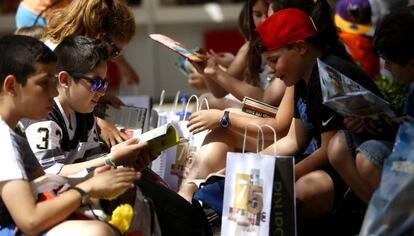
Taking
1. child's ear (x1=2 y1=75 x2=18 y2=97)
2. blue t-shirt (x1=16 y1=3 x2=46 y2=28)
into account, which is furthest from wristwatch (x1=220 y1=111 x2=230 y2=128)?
blue t-shirt (x1=16 y1=3 x2=46 y2=28)

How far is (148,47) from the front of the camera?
1108 centimetres

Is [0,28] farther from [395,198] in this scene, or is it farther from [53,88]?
[395,198]

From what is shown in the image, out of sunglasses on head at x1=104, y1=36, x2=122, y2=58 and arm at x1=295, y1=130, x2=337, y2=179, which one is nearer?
arm at x1=295, y1=130, x2=337, y2=179

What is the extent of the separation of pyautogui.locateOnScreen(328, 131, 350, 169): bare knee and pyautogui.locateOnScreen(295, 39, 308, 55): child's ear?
1.81ft

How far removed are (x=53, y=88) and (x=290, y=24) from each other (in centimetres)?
122

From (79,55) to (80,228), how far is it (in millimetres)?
1160

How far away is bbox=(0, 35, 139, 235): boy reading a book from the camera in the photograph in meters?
3.38

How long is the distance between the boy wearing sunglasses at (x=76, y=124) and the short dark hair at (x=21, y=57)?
561 millimetres

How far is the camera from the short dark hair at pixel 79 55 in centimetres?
429

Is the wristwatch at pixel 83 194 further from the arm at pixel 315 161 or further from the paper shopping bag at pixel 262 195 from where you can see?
the arm at pixel 315 161

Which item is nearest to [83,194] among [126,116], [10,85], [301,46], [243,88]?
[10,85]

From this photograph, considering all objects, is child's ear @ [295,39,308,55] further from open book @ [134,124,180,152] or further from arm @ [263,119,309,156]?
open book @ [134,124,180,152]

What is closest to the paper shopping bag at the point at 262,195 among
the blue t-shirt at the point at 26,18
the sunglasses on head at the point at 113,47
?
the sunglasses on head at the point at 113,47

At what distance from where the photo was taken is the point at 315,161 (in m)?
4.16
